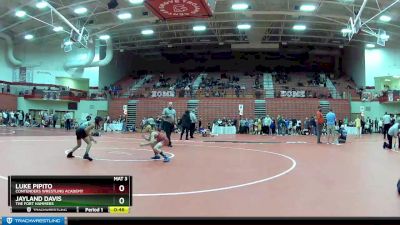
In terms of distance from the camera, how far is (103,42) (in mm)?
37188

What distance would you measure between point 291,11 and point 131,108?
18.1 meters

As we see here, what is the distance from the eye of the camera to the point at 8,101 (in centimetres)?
3475

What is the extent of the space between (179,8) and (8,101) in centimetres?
2758

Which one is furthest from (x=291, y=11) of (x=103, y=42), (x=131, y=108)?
(x=103, y=42)

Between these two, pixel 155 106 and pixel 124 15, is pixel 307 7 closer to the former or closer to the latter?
pixel 124 15

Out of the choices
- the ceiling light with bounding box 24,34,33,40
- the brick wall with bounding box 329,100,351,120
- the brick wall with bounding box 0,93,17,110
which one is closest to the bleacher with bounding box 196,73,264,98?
the brick wall with bounding box 329,100,351,120

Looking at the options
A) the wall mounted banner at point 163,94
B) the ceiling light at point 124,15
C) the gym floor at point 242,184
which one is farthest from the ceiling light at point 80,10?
the gym floor at point 242,184

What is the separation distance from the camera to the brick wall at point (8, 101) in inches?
1335

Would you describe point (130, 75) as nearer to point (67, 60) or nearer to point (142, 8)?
point (67, 60)

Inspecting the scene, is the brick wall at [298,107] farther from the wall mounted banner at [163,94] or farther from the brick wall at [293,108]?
the wall mounted banner at [163,94]
